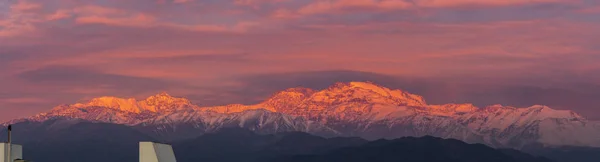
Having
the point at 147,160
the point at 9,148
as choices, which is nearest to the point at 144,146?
the point at 147,160

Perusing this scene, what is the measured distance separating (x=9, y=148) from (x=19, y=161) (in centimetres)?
224

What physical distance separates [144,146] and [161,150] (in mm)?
1186

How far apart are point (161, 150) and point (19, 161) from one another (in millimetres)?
12608

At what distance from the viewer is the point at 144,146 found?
76250 millimetres

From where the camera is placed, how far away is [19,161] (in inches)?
3307

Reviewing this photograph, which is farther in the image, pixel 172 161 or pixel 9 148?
pixel 9 148

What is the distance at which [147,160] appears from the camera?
76.6m

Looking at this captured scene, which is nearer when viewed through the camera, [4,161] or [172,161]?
[172,161]

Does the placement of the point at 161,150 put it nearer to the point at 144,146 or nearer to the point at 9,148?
the point at 144,146

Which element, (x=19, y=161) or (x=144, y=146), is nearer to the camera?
(x=144, y=146)

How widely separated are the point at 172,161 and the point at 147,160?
153cm

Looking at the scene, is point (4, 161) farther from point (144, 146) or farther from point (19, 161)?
point (144, 146)

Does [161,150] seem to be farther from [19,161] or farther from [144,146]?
[19,161]

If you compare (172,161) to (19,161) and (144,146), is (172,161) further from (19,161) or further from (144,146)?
(19,161)
